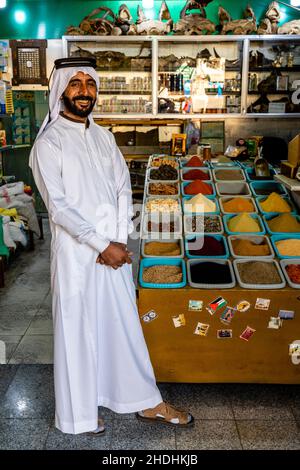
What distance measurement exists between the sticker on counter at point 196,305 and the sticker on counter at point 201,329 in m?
0.10

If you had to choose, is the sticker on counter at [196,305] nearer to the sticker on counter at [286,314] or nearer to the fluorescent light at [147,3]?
the sticker on counter at [286,314]

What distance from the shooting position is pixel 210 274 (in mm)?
2885

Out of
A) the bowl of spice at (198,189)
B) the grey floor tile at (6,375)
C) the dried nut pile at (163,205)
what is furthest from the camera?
the bowl of spice at (198,189)

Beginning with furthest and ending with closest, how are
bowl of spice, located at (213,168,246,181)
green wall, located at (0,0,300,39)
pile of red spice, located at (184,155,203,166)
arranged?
green wall, located at (0,0,300,39) → pile of red spice, located at (184,155,203,166) → bowl of spice, located at (213,168,246,181)

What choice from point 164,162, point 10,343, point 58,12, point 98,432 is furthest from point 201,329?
point 58,12

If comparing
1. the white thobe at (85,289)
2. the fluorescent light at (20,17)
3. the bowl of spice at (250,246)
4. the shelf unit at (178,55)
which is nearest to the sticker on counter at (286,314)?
the bowl of spice at (250,246)

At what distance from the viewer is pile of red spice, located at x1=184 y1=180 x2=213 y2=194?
3.72 m

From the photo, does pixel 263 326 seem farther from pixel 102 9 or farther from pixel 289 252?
pixel 102 9

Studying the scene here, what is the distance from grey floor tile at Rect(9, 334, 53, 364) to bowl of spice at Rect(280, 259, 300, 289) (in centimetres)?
165

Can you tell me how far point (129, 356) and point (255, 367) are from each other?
808 millimetres

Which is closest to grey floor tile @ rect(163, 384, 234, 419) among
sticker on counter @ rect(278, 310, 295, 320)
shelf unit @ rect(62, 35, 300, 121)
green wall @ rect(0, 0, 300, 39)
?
sticker on counter @ rect(278, 310, 295, 320)

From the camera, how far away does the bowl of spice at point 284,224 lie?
3.25 meters

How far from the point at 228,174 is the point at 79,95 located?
1937mm

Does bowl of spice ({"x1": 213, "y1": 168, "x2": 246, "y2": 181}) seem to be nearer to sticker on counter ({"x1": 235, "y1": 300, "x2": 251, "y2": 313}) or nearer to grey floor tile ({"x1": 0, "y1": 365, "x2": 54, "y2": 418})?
sticker on counter ({"x1": 235, "y1": 300, "x2": 251, "y2": 313})
